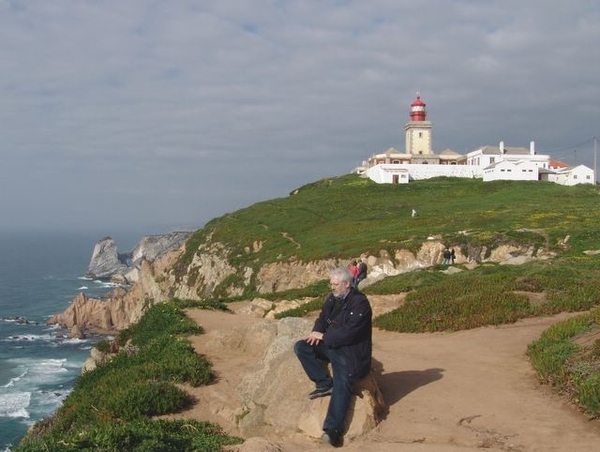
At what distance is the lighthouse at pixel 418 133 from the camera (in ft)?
334

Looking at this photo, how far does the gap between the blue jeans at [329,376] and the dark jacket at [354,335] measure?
0.13 metres

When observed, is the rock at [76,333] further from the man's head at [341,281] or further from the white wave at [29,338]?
the man's head at [341,281]

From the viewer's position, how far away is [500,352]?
13.6 meters

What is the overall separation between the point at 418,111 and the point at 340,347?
99007 millimetres

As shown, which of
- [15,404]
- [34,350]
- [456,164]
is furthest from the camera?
[456,164]

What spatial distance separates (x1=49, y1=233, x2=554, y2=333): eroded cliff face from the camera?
38.8 m

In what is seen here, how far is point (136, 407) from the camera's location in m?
10.0

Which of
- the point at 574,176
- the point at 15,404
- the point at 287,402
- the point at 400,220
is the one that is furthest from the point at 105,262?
the point at 287,402

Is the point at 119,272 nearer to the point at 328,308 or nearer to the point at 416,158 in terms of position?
the point at 416,158

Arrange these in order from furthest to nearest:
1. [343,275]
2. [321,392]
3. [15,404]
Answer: [15,404] < [343,275] < [321,392]

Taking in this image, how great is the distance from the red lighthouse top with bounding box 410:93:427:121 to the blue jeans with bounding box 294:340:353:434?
9799cm

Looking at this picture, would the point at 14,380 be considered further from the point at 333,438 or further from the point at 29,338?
the point at 333,438

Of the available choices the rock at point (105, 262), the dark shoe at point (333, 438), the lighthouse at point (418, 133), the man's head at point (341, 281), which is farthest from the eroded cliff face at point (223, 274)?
the rock at point (105, 262)

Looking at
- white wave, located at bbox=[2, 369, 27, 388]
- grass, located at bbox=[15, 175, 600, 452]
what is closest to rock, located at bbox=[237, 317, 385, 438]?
grass, located at bbox=[15, 175, 600, 452]
